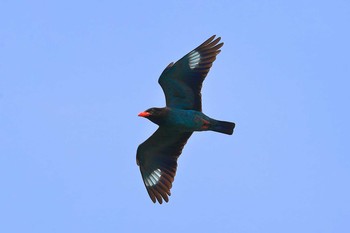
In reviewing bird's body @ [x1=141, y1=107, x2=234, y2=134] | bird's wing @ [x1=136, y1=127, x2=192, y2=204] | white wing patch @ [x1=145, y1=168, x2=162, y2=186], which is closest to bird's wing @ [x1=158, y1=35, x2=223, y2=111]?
bird's body @ [x1=141, y1=107, x2=234, y2=134]

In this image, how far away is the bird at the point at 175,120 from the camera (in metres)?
18.2

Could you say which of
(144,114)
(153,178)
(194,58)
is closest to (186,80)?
(194,58)

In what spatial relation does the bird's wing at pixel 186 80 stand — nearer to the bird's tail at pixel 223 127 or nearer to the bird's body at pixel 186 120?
the bird's body at pixel 186 120

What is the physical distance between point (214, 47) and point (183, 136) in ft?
7.76

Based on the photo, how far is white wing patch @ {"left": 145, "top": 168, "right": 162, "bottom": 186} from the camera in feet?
62.2

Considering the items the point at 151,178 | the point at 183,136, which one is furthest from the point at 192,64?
the point at 151,178

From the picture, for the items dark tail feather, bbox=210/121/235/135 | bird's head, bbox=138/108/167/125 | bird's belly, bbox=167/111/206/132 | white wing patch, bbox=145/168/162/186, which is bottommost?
white wing patch, bbox=145/168/162/186

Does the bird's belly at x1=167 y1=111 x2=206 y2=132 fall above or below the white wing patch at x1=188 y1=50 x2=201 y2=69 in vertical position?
below

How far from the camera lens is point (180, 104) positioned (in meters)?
18.6

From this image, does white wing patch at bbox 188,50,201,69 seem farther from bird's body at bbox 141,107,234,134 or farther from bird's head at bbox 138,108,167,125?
bird's head at bbox 138,108,167,125

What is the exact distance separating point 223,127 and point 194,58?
6.08ft

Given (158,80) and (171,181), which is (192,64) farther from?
(171,181)

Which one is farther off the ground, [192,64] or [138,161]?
[192,64]

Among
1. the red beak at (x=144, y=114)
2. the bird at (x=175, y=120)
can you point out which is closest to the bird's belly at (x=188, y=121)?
the bird at (x=175, y=120)
